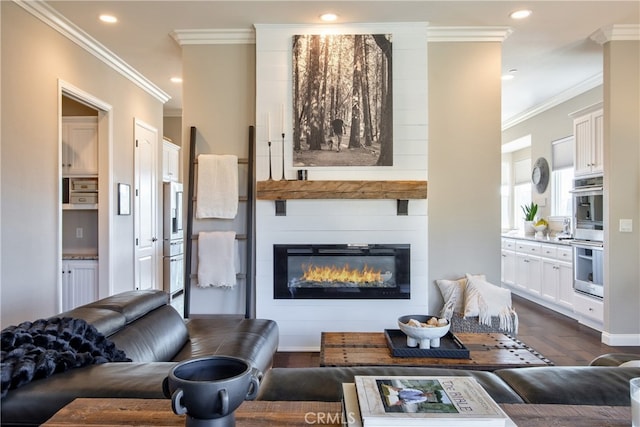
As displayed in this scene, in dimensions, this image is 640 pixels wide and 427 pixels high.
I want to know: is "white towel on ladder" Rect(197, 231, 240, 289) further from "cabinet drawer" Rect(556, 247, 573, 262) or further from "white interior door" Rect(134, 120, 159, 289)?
"cabinet drawer" Rect(556, 247, 573, 262)

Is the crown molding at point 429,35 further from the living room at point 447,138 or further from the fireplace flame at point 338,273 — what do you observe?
the fireplace flame at point 338,273

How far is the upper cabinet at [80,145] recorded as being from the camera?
4344mm

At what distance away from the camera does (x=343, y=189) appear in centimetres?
352

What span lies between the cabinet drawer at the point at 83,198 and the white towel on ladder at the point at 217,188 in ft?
4.91

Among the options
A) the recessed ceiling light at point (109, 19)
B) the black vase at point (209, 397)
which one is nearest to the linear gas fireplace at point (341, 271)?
the recessed ceiling light at point (109, 19)

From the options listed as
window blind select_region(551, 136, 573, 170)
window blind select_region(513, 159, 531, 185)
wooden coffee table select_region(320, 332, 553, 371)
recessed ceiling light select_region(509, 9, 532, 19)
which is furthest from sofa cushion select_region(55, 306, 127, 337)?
window blind select_region(513, 159, 531, 185)

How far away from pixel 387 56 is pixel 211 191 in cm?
207

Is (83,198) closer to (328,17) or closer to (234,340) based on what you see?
(234,340)

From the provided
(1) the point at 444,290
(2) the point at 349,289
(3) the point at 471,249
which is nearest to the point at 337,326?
(2) the point at 349,289

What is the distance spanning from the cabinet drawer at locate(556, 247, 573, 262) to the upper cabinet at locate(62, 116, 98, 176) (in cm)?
554

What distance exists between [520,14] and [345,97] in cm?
163

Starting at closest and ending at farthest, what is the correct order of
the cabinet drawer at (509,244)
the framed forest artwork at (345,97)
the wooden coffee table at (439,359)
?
the wooden coffee table at (439,359) < the framed forest artwork at (345,97) < the cabinet drawer at (509,244)

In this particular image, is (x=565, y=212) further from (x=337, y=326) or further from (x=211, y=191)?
(x=211, y=191)

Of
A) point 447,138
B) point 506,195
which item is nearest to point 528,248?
point 506,195
